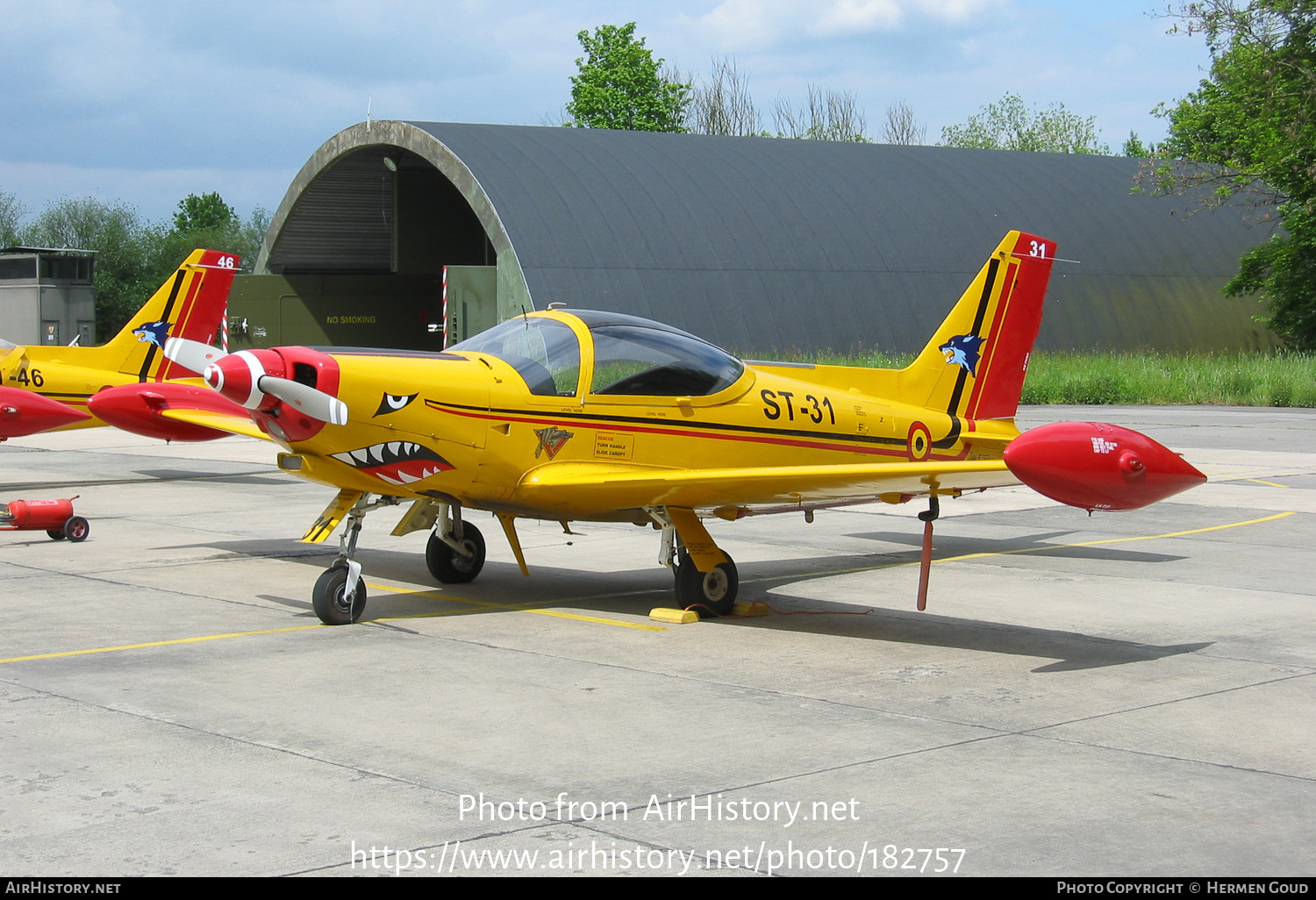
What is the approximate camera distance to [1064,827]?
189 inches

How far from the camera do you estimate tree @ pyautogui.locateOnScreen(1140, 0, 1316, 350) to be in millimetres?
39844

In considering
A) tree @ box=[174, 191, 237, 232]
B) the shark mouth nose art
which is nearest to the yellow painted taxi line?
the shark mouth nose art

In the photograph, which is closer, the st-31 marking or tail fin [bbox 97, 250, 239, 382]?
the st-31 marking

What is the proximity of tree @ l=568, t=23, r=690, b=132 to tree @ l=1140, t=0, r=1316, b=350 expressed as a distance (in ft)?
108

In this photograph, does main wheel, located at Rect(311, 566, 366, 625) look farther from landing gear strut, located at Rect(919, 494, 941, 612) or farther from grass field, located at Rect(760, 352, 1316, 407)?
grass field, located at Rect(760, 352, 1316, 407)

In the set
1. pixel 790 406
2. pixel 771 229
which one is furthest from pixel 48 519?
pixel 771 229

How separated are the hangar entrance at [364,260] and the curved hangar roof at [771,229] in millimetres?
94

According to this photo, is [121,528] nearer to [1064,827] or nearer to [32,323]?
[1064,827]

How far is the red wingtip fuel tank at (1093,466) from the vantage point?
22.4 ft

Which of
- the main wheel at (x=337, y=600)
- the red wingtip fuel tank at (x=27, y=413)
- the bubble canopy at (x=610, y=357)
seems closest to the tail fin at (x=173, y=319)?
the red wingtip fuel tank at (x=27, y=413)

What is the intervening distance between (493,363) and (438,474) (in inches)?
35.4

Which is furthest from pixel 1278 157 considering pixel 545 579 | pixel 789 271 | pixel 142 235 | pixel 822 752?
pixel 142 235

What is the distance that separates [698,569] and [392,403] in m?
2.36

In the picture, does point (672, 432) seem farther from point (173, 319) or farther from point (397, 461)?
point (173, 319)
